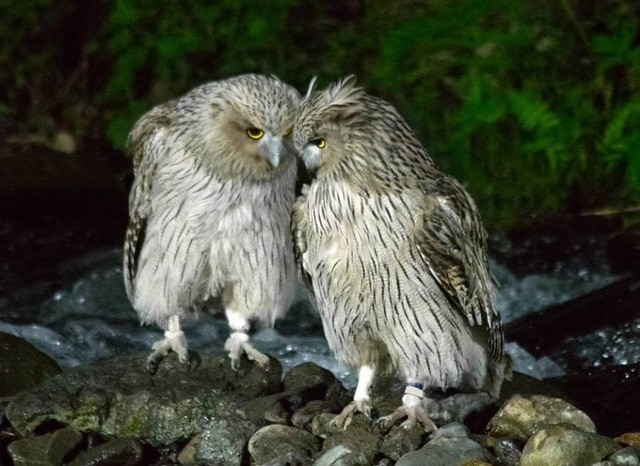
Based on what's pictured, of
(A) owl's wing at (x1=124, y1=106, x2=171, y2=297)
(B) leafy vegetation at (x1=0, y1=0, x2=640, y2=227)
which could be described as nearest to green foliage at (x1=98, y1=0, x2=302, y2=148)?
(B) leafy vegetation at (x1=0, y1=0, x2=640, y2=227)

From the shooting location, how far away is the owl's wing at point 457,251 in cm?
529

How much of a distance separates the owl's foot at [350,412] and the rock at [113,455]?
0.84 metres

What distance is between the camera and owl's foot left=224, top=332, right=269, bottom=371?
6.29 metres

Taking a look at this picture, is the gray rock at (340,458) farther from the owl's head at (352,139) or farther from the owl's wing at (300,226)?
the owl's head at (352,139)

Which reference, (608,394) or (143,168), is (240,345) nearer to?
(143,168)

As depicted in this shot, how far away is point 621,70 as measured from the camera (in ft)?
30.0

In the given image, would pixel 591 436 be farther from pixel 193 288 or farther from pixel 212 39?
pixel 212 39

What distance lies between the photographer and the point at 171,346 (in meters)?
6.38

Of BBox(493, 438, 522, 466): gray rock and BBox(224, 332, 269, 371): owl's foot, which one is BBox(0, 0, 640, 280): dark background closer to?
BBox(224, 332, 269, 371): owl's foot

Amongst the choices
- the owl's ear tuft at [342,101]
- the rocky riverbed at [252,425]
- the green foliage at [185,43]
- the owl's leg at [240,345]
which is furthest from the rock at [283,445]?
the green foliage at [185,43]

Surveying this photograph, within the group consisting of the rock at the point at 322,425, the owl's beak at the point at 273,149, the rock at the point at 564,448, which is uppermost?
the owl's beak at the point at 273,149

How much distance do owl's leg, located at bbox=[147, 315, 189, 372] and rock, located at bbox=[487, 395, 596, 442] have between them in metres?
1.54

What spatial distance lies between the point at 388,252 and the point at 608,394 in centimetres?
208

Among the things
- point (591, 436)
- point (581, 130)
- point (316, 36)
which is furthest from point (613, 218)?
point (591, 436)
